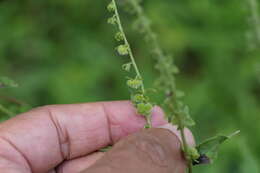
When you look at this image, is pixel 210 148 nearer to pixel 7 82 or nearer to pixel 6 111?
pixel 7 82

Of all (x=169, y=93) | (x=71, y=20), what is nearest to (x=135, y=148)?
(x=169, y=93)

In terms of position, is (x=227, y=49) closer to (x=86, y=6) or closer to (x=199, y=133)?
(x=199, y=133)

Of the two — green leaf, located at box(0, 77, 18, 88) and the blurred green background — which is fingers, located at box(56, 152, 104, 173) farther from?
the blurred green background

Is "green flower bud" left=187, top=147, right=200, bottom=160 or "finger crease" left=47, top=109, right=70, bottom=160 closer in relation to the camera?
"green flower bud" left=187, top=147, right=200, bottom=160

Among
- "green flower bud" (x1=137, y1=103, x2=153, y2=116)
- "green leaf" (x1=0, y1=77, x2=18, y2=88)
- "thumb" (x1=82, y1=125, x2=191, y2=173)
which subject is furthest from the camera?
"green flower bud" (x1=137, y1=103, x2=153, y2=116)

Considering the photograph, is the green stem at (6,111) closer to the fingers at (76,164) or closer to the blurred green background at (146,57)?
the fingers at (76,164)

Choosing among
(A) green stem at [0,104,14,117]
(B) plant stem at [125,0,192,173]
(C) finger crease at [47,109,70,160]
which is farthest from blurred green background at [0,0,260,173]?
(B) plant stem at [125,0,192,173]
